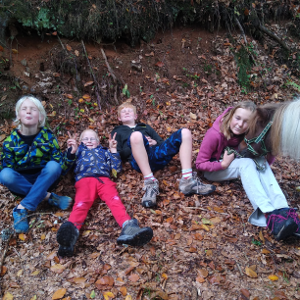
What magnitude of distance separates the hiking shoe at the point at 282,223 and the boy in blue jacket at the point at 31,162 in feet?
8.90

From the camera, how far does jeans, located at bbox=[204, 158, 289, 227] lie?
3.21 metres

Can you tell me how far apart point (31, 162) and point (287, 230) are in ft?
11.3

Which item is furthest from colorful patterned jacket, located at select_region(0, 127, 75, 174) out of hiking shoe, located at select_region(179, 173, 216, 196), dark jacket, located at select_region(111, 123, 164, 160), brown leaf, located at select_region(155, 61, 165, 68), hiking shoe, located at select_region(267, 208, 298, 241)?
brown leaf, located at select_region(155, 61, 165, 68)

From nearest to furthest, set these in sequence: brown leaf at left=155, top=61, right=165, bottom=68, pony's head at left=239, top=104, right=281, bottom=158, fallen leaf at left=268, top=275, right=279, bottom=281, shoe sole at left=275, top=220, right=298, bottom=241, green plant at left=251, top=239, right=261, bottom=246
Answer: fallen leaf at left=268, top=275, right=279, bottom=281 < shoe sole at left=275, top=220, right=298, bottom=241 < green plant at left=251, top=239, right=261, bottom=246 < pony's head at left=239, top=104, right=281, bottom=158 < brown leaf at left=155, top=61, right=165, bottom=68

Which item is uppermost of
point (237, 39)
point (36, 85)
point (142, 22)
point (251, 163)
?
point (142, 22)

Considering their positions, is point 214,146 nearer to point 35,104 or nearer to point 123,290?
point 123,290

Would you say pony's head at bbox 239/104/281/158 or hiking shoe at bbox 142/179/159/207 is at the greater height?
pony's head at bbox 239/104/281/158

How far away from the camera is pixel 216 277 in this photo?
8.59 ft

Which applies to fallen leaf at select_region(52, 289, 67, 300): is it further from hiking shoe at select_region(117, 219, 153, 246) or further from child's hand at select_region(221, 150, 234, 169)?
child's hand at select_region(221, 150, 234, 169)

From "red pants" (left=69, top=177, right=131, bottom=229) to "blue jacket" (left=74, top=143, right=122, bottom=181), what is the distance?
99 millimetres

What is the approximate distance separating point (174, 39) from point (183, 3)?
2.86 ft

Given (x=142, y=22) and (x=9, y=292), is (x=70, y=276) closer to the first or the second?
(x=9, y=292)

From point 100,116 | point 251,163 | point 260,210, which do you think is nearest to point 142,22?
point 100,116

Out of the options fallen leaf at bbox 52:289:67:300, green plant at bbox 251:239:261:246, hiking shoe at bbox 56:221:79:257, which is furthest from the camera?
green plant at bbox 251:239:261:246
